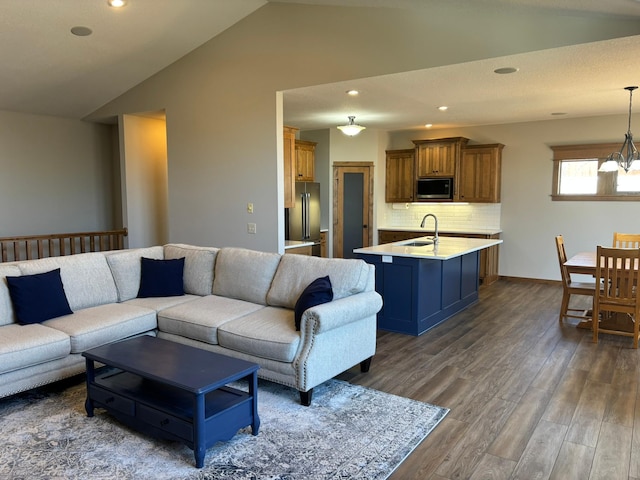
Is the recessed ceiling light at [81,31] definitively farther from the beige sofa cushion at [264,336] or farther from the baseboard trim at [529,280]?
the baseboard trim at [529,280]

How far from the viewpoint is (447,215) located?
8797 mm

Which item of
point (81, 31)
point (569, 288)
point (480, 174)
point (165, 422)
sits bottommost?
point (165, 422)

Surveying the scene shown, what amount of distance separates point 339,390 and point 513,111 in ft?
17.3

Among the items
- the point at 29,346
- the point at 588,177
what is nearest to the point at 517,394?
the point at 29,346

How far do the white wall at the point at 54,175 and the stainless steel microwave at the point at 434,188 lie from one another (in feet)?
18.0

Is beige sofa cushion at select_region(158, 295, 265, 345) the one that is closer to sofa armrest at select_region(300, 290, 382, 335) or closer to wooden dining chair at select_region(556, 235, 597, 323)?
sofa armrest at select_region(300, 290, 382, 335)

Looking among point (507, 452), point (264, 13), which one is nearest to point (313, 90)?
point (264, 13)

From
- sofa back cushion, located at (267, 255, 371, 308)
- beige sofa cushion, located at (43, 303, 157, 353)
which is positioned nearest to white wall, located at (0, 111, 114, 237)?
beige sofa cushion, located at (43, 303, 157, 353)

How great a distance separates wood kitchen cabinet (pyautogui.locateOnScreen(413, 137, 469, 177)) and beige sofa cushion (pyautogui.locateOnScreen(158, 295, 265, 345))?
5324 millimetres

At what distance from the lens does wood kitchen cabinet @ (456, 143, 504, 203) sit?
7.99m

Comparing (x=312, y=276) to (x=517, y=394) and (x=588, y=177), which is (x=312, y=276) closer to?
(x=517, y=394)

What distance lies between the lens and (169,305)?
4215 mm

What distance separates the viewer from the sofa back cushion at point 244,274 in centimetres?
423

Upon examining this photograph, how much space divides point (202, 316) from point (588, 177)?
21.8 ft
